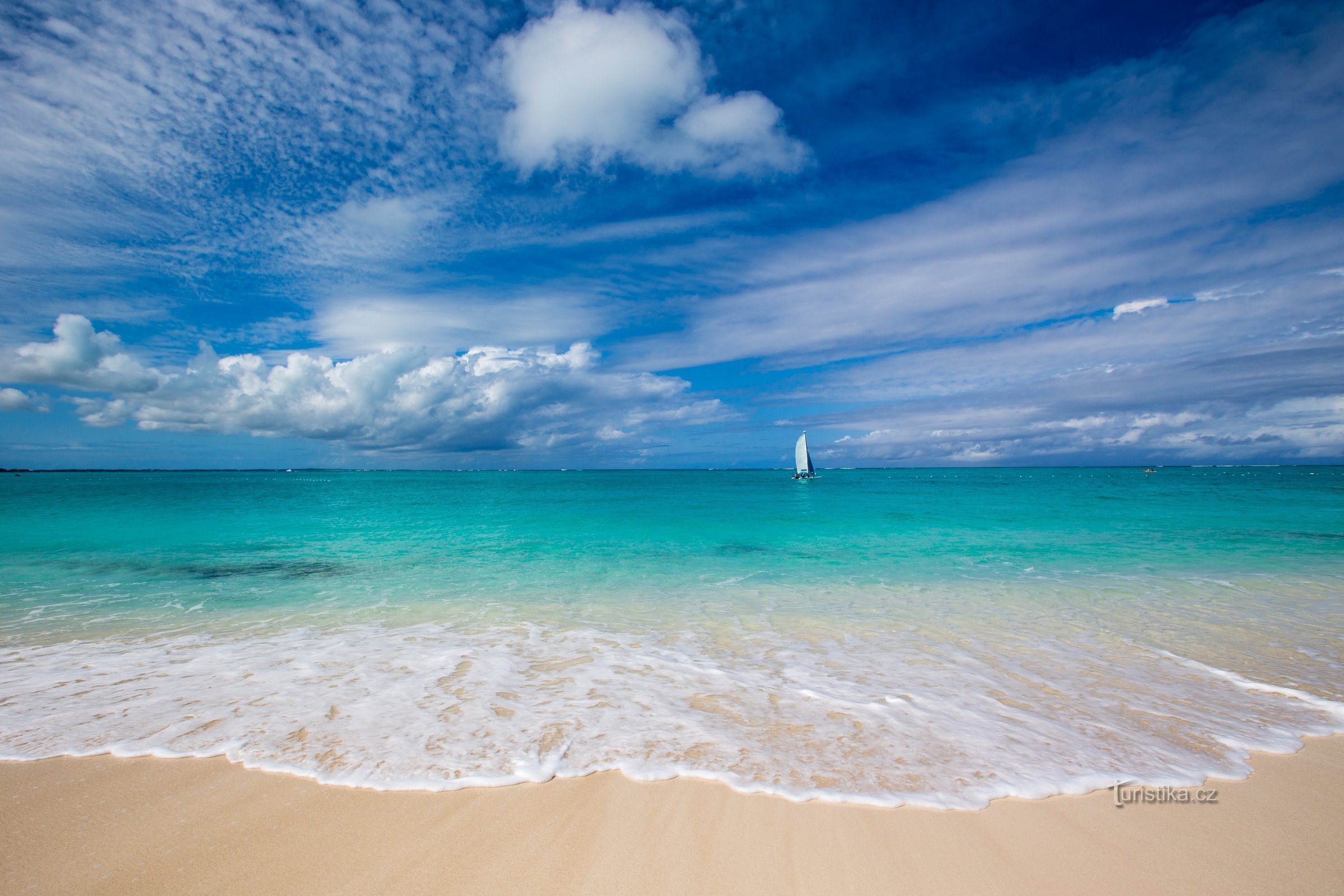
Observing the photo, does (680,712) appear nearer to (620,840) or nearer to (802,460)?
(620,840)

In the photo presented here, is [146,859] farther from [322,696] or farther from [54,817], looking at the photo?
[322,696]

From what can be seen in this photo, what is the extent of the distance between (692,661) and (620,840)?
3.88 meters

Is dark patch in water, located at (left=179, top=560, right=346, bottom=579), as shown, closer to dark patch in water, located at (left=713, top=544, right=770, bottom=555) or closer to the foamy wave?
the foamy wave

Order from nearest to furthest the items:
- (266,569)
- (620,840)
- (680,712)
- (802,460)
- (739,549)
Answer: (620,840) → (680,712) → (266,569) → (739,549) → (802,460)

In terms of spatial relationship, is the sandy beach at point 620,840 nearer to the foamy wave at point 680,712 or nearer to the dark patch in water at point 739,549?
the foamy wave at point 680,712

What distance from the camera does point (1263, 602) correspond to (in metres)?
10.9

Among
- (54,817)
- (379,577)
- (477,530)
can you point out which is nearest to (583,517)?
(477,530)

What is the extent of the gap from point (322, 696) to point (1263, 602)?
16.4 meters

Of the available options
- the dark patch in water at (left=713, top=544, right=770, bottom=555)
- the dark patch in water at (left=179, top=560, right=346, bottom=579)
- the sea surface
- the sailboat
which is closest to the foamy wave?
the sea surface

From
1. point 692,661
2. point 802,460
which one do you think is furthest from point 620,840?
point 802,460

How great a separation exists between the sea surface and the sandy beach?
11.4 inches

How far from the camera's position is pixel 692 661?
7.55 metres

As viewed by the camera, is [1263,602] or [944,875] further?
[1263,602]

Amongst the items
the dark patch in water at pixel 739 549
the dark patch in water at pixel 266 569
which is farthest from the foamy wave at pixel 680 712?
the dark patch in water at pixel 739 549
